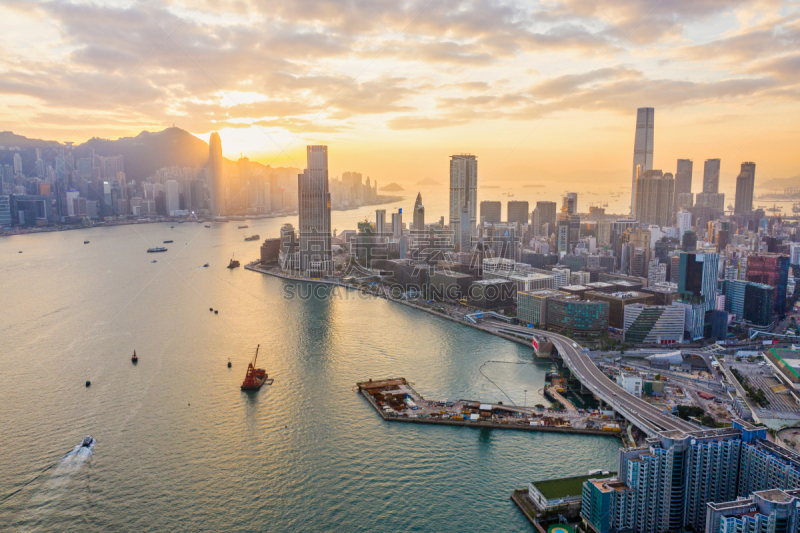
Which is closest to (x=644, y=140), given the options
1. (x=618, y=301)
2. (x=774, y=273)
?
(x=774, y=273)

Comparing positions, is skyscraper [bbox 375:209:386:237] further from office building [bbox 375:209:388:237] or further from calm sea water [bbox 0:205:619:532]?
calm sea water [bbox 0:205:619:532]

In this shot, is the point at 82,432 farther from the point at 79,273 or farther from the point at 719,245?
the point at 719,245

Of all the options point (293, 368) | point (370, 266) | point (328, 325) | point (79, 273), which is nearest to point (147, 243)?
point (79, 273)

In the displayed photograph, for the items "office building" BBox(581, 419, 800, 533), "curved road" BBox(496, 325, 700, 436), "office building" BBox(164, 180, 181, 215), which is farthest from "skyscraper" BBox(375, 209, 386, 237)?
"office building" BBox(581, 419, 800, 533)

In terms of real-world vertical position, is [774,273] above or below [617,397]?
above

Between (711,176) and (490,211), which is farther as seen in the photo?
(490,211)

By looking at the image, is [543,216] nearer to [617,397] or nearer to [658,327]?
[658,327]
